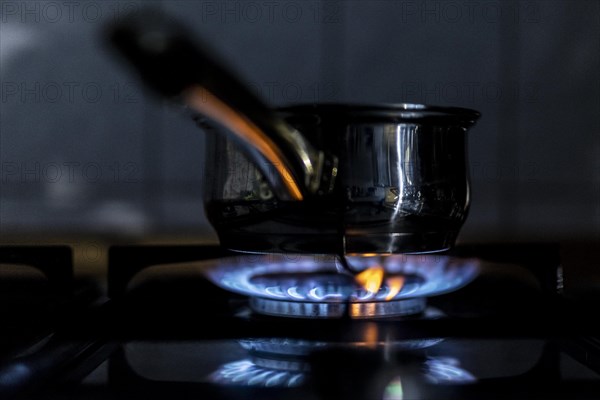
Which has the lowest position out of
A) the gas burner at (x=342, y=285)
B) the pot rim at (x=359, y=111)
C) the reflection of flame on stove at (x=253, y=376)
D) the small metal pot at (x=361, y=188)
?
the reflection of flame on stove at (x=253, y=376)

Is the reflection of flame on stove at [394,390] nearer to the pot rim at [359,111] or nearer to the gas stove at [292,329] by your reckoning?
the gas stove at [292,329]

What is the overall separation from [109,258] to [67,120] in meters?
0.18

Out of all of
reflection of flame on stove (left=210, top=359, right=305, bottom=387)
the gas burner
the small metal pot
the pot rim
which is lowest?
reflection of flame on stove (left=210, top=359, right=305, bottom=387)

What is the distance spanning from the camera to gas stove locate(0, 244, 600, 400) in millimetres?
364

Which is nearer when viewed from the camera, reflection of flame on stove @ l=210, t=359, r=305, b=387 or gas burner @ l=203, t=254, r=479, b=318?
reflection of flame on stove @ l=210, t=359, r=305, b=387

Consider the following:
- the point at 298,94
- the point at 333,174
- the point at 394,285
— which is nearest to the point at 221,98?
the point at 333,174

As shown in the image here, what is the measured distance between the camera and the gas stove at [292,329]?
0.36 meters

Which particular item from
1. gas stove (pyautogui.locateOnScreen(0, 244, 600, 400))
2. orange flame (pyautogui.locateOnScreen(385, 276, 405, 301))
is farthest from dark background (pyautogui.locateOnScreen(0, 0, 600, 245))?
orange flame (pyautogui.locateOnScreen(385, 276, 405, 301))

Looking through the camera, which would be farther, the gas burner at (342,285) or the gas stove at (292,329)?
the gas burner at (342,285)

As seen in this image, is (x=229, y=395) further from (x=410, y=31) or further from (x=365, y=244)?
(x=410, y=31)

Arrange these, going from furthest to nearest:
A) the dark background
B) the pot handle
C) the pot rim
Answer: the dark background, the pot rim, the pot handle

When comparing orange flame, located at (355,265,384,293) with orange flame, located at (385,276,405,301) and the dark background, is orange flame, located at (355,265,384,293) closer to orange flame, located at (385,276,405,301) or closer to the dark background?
orange flame, located at (385,276,405,301)

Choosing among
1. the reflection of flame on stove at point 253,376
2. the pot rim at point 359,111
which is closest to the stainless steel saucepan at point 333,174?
the pot rim at point 359,111

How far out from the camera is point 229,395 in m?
0.35
